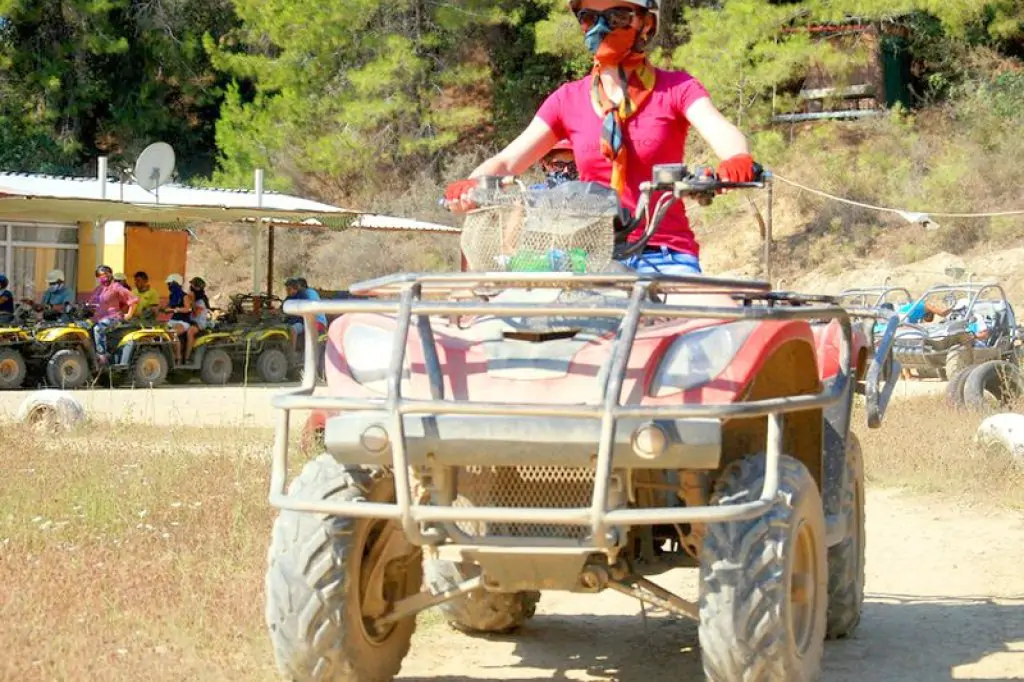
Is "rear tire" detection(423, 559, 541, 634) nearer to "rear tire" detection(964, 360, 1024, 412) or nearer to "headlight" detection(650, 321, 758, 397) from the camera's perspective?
"headlight" detection(650, 321, 758, 397)

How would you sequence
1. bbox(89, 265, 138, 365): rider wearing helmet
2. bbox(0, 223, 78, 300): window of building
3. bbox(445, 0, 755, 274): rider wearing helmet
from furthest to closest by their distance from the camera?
bbox(0, 223, 78, 300): window of building
bbox(89, 265, 138, 365): rider wearing helmet
bbox(445, 0, 755, 274): rider wearing helmet

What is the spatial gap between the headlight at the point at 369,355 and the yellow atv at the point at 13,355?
50.9ft

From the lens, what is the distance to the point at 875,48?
123 feet

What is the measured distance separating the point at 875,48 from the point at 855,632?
32899 millimetres

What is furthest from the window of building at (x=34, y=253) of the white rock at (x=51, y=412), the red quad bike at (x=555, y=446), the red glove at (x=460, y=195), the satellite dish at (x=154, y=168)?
the red quad bike at (x=555, y=446)

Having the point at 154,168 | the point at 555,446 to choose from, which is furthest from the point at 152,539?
the point at 154,168

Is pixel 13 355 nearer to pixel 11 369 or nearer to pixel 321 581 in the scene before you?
pixel 11 369

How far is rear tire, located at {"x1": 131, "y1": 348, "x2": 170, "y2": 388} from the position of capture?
66.8 ft

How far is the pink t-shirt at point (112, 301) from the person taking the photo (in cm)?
2080

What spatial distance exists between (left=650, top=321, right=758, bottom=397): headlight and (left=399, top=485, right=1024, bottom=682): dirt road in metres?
1.71

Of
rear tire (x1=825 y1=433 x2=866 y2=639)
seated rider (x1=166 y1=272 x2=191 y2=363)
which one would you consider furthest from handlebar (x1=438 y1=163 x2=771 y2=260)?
seated rider (x1=166 y1=272 x2=191 y2=363)

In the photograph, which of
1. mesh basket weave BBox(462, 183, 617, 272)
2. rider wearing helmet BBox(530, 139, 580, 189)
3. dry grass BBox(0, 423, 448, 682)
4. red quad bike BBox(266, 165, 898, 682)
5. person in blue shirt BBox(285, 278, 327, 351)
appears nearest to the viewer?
red quad bike BBox(266, 165, 898, 682)

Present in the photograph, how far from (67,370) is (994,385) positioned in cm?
1126

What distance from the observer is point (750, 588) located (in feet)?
14.3
